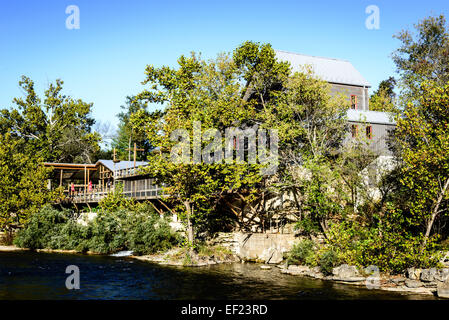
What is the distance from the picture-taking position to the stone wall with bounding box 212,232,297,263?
119 ft

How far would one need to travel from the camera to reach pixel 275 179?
39.4 metres

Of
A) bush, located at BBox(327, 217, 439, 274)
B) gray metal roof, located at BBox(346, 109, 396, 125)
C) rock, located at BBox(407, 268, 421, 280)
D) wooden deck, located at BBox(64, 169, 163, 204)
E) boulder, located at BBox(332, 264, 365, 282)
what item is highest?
gray metal roof, located at BBox(346, 109, 396, 125)

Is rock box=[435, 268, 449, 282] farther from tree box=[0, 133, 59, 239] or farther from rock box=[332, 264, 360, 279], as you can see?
tree box=[0, 133, 59, 239]

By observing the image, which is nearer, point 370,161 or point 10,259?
point 370,161

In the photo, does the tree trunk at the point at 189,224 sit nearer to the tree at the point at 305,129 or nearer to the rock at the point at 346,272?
the tree at the point at 305,129

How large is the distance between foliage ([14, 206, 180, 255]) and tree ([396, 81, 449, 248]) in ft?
65.2

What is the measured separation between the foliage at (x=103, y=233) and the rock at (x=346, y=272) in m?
15.0

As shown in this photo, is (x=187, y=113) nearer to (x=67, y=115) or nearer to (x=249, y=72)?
(x=249, y=72)

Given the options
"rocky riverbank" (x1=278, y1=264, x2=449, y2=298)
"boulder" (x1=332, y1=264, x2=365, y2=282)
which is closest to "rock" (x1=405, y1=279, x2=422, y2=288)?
"rocky riverbank" (x1=278, y1=264, x2=449, y2=298)

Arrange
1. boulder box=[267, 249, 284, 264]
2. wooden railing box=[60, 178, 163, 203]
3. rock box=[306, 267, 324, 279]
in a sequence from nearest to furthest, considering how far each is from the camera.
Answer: rock box=[306, 267, 324, 279]
boulder box=[267, 249, 284, 264]
wooden railing box=[60, 178, 163, 203]

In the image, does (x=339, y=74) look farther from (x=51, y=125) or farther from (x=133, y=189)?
(x=51, y=125)

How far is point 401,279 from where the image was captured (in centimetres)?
2439

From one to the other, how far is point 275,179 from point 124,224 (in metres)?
14.6

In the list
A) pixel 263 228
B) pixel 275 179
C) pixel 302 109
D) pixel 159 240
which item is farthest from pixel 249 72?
pixel 159 240
